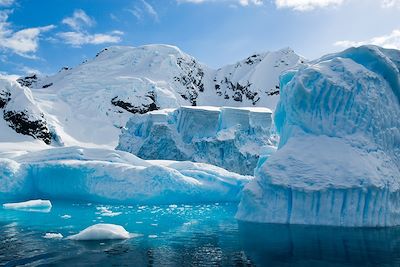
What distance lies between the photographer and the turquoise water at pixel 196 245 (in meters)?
8.64

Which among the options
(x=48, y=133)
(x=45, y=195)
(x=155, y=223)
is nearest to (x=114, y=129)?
(x=48, y=133)

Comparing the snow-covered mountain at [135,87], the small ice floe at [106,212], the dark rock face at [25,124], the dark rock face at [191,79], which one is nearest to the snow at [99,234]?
the small ice floe at [106,212]

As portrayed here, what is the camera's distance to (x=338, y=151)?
45.2 ft

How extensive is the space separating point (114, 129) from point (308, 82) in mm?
44130

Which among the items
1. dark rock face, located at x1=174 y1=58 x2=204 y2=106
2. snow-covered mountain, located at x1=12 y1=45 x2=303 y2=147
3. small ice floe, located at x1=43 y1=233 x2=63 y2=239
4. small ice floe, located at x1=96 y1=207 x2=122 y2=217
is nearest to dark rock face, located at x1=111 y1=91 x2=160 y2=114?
snow-covered mountain, located at x1=12 y1=45 x2=303 y2=147

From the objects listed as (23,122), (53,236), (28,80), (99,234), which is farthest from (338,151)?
(28,80)

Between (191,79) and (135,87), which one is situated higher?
(191,79)

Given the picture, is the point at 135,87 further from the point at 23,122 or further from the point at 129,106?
the point at 23,122

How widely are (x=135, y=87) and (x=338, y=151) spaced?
172 feet

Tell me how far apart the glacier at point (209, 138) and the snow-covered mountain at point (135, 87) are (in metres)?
18.6

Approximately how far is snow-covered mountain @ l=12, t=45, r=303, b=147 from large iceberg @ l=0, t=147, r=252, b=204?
93.6ft

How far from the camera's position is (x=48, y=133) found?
159 ft

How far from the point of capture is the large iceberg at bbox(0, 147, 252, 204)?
1973cm

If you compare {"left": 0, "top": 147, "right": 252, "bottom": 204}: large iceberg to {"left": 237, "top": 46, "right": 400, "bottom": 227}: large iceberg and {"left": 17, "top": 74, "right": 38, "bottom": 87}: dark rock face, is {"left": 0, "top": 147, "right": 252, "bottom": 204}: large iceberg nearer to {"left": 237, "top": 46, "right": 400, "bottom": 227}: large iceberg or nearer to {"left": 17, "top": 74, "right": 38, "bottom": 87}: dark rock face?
{"left": 237, "top": 46, "right": 400, "bottom": 227}: large iceberg
